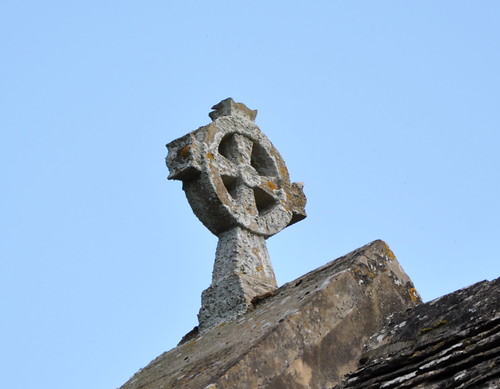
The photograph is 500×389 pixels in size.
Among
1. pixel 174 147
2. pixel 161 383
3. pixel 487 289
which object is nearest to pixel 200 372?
pixel 161 383

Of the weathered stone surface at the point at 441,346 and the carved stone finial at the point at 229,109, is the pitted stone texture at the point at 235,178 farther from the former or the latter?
the weathered stone surface at the point at 441,346

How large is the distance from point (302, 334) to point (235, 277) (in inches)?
48.8

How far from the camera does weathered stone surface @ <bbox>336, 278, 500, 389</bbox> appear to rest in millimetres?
3369

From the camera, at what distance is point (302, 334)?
14.0 feet

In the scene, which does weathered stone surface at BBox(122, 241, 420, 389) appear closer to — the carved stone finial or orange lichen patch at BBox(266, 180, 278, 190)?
orange lichen patch at BBox(266, 180, 278, 190)

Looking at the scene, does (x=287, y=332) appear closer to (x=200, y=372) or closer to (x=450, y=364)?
(x=200, y=372)

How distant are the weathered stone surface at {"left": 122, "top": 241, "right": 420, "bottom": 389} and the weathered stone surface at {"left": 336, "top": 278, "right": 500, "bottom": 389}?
0.13 m

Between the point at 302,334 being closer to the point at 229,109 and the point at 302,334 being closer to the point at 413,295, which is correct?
the point at 413,295

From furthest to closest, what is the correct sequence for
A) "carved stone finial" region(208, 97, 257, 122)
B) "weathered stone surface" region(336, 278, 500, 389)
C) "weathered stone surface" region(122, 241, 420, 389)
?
1. "carved stone finial" region(208, 97, 257, 122)
2. "weathered stone surface" region(122, 241, 420, 389)
3. "weathered stone surface" region(336, 278, 500, 389)

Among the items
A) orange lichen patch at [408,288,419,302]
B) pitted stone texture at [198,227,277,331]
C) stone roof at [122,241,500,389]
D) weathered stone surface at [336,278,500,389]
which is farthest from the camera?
pitted stone texture at [198,227,277,331]

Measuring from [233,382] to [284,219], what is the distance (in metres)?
2.50

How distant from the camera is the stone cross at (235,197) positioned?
5449 mm

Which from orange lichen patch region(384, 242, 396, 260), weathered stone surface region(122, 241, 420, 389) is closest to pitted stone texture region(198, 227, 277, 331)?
weathered stone surface region(122, 241, 420, 389)

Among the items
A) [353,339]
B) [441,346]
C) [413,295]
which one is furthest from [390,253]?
[441,346]
